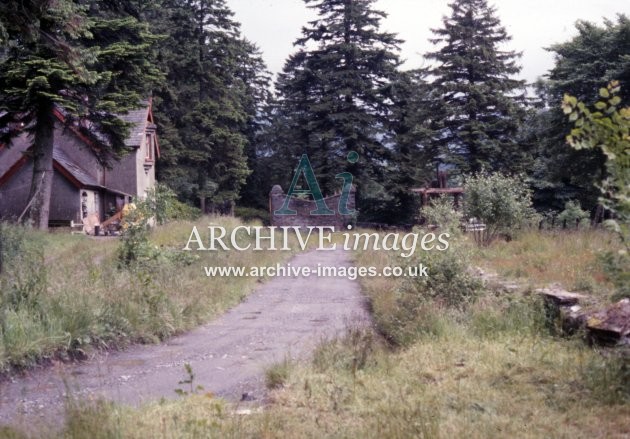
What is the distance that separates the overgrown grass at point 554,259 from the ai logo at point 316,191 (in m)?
11.6

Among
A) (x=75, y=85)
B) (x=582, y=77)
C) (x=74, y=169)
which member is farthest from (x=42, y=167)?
(x=582, y=77)

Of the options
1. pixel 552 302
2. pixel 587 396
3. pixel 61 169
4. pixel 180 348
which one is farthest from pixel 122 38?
pixel 587 396

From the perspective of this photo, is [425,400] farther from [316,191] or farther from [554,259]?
[316,191]

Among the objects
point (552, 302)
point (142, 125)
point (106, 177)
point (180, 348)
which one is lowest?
point (180, 348)

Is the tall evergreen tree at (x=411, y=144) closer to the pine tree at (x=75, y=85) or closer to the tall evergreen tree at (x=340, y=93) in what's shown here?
the tall evergreen tree at (x=340, y=93)

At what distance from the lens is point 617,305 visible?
641cm

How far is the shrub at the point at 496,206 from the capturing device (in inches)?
610

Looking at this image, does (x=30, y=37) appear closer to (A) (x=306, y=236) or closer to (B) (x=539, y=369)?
(B) (x=539, y=369)

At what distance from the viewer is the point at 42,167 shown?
20.0m

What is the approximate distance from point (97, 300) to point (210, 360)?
7.41 ft

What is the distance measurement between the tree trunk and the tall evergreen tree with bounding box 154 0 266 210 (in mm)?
14750

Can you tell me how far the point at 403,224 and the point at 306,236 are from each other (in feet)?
35.7

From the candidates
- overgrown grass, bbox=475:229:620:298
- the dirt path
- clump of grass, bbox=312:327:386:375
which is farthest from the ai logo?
clump of grass, bbox=312:327:386:375

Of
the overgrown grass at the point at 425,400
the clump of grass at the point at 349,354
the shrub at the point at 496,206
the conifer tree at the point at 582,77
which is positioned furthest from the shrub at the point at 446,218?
the conifer tree at the point at 582,77
